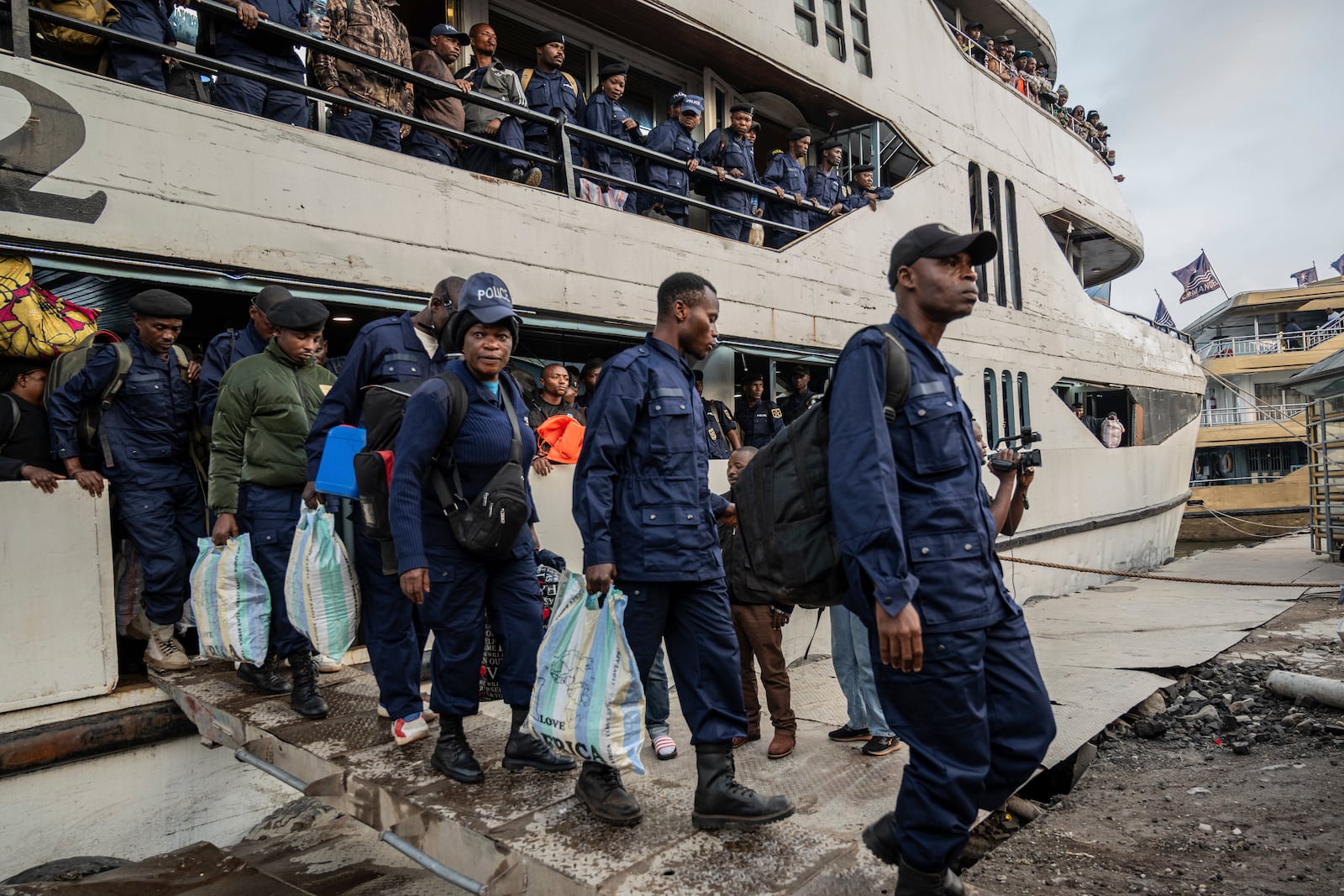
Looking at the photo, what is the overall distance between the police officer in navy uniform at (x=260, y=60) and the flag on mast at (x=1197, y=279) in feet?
101

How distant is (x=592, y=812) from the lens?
2414mm

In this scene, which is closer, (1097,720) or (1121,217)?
(1097,720)

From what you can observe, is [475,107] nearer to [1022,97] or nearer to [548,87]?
[548,87]

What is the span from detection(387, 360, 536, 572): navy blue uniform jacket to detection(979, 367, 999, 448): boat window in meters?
8.56

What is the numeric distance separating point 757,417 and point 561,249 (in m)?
2.87

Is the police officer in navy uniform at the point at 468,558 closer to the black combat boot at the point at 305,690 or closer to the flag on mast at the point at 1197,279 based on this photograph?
the black combat boot at the point at 305,690

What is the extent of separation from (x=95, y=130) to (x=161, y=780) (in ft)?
10.2

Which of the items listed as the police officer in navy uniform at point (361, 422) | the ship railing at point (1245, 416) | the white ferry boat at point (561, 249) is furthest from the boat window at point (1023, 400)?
the ship railing at point (1245, 416)

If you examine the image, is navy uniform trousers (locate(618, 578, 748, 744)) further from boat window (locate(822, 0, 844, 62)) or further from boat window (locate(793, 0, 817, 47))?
boat window (locate(822, 0, 844, 62))

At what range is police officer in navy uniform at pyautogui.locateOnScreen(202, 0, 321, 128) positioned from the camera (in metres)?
4.69

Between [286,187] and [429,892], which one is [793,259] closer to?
[286,187]

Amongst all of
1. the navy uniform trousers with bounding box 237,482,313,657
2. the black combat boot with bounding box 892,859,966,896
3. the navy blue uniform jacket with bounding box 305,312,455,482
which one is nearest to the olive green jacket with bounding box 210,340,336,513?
the navy uniform trousers with bounding box 237,482,313,657

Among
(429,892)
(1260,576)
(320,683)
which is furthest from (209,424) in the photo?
(1260,576)

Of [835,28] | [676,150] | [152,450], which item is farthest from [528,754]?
[835,28]
